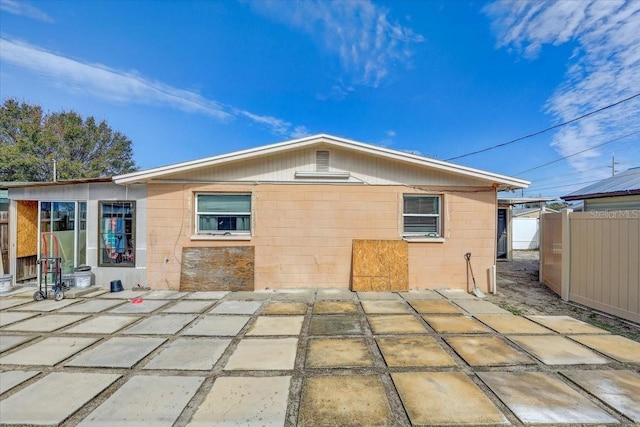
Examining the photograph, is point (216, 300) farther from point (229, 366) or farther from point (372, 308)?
point (372, 308)

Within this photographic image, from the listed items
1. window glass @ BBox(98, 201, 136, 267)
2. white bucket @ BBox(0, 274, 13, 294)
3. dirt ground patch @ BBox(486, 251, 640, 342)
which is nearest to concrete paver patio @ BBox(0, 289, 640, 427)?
dirt ground patch @ BBox(486, 251, 640, 342)

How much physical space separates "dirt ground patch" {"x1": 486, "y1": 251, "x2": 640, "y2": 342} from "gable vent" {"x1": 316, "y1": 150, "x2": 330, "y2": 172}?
5066 millimetres

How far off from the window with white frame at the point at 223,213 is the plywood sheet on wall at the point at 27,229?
460 centimetres

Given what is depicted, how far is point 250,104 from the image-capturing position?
51.3 ft

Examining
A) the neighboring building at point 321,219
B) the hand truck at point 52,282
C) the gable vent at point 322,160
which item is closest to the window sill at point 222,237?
the neighboring building at point 321,219

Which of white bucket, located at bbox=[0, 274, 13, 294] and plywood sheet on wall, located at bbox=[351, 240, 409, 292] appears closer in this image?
white bucket, located at bbox=[0, 274, 13, 294]

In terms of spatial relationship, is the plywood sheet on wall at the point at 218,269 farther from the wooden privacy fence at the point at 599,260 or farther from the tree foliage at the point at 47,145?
the tree foliage at the point at 47,145

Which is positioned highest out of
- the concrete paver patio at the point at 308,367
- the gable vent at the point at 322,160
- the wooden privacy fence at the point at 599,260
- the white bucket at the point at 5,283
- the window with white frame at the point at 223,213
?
the gable vent at the point at 322,160

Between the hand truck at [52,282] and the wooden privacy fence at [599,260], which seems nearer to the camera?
the wooden privacy fence at [599,260]

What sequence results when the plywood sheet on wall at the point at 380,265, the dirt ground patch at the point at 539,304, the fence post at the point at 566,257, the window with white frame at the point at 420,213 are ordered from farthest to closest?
the window with white frame at the point at 420,213 < the plywood sheet on wall at the point at 380,265 < the fence post at the point at 566,257 < the dirt ground patch at the point at 539,304

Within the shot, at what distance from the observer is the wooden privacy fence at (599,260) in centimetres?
471

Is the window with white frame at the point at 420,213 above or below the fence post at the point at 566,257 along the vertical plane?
above

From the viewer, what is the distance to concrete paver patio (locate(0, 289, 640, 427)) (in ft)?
7.82

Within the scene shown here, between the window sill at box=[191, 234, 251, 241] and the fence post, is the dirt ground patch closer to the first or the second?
the fence post
